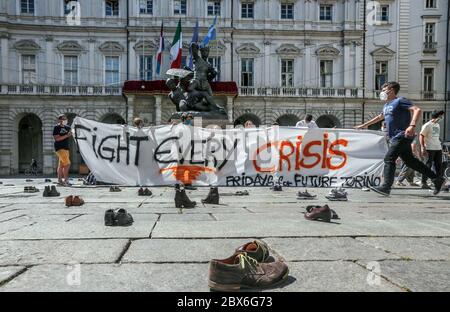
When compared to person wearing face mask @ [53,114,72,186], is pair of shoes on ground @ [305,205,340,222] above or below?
below

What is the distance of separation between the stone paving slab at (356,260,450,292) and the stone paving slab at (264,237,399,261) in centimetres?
18

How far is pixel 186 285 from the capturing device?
6.72ft

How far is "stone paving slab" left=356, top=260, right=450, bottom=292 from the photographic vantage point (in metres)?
2.03

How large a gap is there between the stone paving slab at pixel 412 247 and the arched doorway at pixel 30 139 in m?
34.8

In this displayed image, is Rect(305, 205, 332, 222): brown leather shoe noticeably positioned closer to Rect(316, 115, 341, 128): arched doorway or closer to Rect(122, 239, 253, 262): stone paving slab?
Rect(122, 239, 253, 262): stone paving slab

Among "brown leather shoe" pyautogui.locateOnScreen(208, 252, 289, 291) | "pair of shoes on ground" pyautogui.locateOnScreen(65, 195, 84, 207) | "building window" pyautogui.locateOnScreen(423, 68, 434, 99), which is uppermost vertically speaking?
"building window" pyautogui.locateOnScreen(423, 68, 434, 99)

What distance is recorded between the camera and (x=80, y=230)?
3.52 metres

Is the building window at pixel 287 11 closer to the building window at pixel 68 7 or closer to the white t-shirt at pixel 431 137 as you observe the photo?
the building window at pixel 68 7

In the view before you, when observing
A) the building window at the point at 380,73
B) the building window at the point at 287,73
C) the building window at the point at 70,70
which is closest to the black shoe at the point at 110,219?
the building window at the point at 287,73

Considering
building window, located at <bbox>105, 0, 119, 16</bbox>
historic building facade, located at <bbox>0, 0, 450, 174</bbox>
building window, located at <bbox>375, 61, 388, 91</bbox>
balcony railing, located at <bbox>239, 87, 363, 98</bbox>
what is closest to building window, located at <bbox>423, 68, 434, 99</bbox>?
historic building facade, located at <bbox>0, 0, 450, 174</bbox>

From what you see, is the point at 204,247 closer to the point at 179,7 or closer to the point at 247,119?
the point at 247,119

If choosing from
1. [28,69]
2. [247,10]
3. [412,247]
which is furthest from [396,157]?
[28,69]

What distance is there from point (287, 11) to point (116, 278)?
33961 mm

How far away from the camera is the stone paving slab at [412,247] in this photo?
268cm
